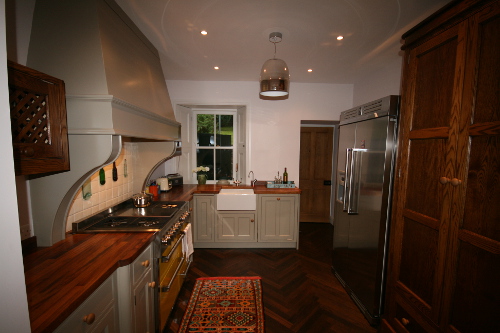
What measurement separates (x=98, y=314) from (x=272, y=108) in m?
3.46

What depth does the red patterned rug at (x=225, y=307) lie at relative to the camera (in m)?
1.95

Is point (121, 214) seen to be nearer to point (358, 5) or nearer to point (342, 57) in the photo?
point (358, 5)

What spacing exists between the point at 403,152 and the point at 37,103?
242 cm

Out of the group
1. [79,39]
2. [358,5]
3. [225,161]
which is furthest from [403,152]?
[225,161]

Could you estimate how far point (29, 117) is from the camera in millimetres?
1136

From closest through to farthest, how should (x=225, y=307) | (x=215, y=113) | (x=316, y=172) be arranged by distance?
(x=225, y=307)
(x=215, y=113)
(x=316, y=172)

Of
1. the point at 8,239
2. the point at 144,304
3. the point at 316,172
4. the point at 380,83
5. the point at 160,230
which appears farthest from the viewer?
the point at 316,172

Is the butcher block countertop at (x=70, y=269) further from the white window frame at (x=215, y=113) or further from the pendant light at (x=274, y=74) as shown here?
the white window frame at (x=215, y=113)

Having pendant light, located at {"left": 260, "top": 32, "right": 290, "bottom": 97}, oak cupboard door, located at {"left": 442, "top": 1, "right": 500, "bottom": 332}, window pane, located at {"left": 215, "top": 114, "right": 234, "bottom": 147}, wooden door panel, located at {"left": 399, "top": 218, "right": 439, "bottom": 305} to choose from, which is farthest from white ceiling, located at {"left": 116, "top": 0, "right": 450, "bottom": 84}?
wooden door panel, located at {"left": 399, "top": 218, "right": 439, "bottom": 305}

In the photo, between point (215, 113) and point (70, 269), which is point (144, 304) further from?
point (215, 113)

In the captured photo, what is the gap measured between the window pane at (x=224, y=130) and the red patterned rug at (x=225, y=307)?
243cm

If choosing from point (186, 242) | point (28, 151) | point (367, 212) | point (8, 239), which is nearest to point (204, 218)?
point (186, 242)

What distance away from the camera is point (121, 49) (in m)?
1.72

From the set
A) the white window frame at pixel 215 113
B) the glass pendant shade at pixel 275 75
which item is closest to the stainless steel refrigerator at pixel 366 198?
the glass pendant shade at pixel 275 75
